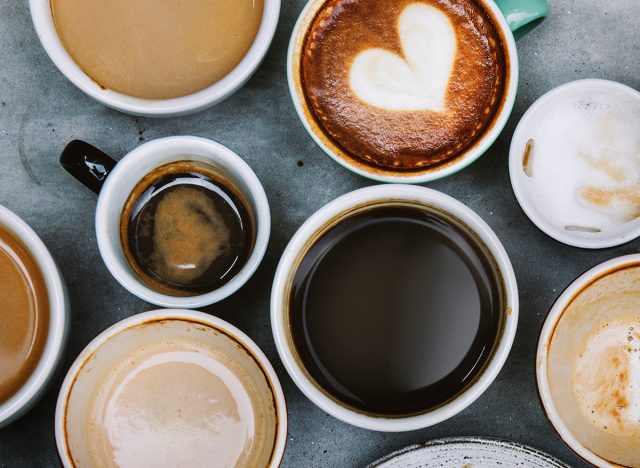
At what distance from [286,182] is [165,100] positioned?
244 mm

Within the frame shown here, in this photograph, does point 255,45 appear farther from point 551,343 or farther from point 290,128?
point 551,343

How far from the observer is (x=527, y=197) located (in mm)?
1085

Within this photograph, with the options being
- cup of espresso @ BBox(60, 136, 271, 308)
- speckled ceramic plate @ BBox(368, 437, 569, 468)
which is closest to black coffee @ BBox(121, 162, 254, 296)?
cup of espresso @ BBox(60, 136, 271, 308)

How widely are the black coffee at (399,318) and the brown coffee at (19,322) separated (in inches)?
15.1

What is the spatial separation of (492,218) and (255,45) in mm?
488

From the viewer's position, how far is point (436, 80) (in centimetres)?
105

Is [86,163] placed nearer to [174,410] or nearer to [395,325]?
[174,410]

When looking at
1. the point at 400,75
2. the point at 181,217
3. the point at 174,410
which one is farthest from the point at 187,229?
the point at 400,75

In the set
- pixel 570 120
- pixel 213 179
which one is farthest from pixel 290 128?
pixel 570 120

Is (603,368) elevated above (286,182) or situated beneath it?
situated beneath

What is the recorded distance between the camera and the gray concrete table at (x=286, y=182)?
1.11m

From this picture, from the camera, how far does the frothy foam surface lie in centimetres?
104

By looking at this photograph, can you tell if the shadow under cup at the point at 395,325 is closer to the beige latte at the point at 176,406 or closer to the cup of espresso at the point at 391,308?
the cup of espresso at the point at 391,308

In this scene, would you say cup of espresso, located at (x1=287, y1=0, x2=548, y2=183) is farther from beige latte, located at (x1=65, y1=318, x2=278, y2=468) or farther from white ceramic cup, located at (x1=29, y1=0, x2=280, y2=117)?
beige latte, located at (x1=65, y1=318, x2=278, y2=468)
